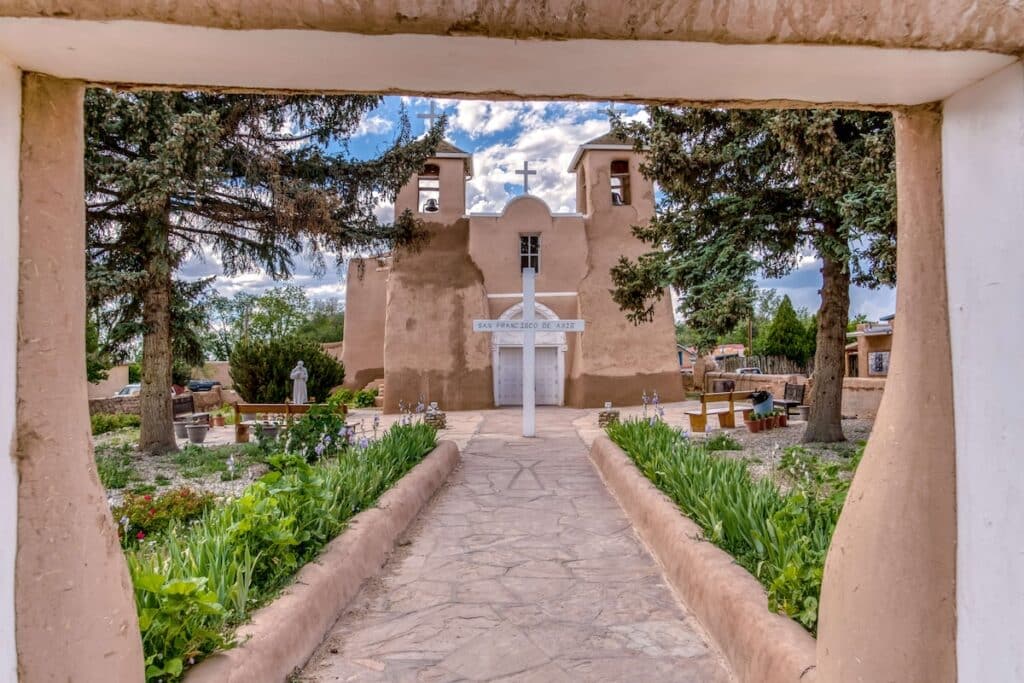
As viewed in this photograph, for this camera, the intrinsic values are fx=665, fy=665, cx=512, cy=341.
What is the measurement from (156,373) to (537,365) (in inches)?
493

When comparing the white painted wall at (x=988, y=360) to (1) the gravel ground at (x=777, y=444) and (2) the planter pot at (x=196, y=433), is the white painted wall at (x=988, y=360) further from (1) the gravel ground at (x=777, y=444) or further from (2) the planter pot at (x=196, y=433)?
(2) the planter pot at (x=196, y=433)

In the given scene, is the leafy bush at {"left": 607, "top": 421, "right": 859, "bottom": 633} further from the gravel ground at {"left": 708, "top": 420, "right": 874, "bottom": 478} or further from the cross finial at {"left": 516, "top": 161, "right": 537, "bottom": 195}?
the cross finial at {"left": 516, "top": 161, "right": 537, "bottom": 195}

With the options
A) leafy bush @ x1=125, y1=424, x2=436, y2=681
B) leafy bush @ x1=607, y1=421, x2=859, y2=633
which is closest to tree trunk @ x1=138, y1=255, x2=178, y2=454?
leafy bush @ x1=125, y1=424, x2=436, y2=681

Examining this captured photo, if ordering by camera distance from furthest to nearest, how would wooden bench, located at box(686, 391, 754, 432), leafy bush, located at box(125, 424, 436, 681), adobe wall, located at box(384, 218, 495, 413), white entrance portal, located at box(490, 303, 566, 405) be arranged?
white entrance portal, located at box(490, 303, 566, 405) → adobe wall, located at box(384, 218, 495, 413) → wooden bench, located at box(686, 391, 754, 432) → leafy bush, located at box(125, 424, 436, 681)

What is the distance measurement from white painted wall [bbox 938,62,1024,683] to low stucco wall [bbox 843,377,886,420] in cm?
1350

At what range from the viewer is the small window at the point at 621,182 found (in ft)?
73.8

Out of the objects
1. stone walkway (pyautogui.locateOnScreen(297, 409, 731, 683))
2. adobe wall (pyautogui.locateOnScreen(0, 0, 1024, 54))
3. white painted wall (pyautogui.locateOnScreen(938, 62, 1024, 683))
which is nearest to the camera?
adobe wall (pyautogui.locateOnScreen(0, 0, 1024, 54))

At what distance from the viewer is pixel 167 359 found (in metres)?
11.3

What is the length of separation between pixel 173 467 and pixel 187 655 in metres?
8.15

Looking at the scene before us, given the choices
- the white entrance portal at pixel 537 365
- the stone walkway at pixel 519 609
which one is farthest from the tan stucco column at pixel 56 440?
the white entrance portal at pixel 537 365

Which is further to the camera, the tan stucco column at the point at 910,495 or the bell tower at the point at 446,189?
the bell tower at the point at 446,189

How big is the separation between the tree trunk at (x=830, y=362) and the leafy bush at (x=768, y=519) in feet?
16.6

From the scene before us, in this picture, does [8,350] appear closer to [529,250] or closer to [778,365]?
[529,250]

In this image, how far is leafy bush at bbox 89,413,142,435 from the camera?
15.8 metres
